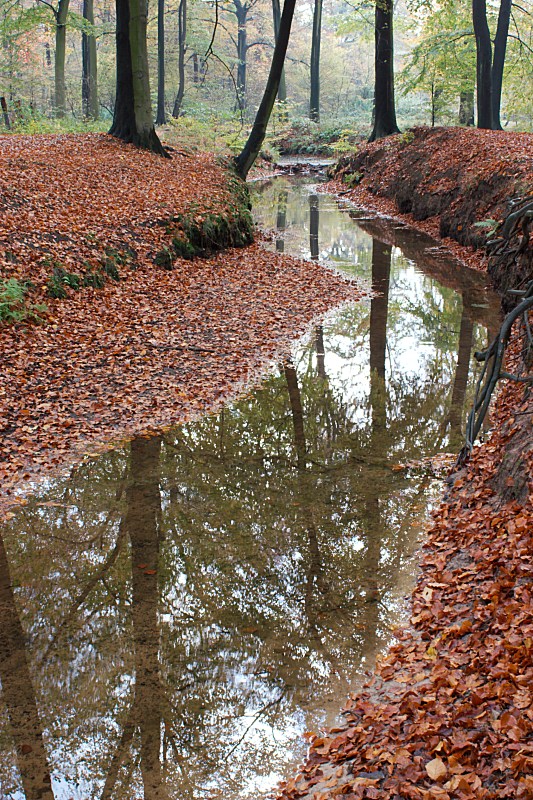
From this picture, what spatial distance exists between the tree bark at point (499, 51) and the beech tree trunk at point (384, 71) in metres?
4.05

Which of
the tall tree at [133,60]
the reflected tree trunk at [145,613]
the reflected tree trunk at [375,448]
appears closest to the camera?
the reflected tree trunk at [145,613]

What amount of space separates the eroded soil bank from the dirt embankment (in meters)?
4.10

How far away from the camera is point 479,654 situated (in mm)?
3521

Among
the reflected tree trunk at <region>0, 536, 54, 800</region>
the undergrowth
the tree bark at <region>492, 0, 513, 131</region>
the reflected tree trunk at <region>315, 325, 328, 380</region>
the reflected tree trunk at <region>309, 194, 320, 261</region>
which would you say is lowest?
the reflected tree trunk at <region>0, 536, 54, 800</region>

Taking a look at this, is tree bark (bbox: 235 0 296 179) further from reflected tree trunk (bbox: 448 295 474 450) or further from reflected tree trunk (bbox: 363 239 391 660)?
reflected tree trunk (bbox: 448 295 474 450)

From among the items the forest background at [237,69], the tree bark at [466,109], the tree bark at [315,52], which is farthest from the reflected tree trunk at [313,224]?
the tree bark at [315,52]

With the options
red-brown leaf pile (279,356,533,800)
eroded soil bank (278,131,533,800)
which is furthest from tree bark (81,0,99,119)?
red-brown leaf pile (279,356,533,800)

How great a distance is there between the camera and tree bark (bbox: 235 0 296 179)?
655 inches

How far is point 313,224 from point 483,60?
23.9ft

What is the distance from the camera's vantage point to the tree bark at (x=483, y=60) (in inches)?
816

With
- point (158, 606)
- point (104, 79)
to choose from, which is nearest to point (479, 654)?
point (158, 606)

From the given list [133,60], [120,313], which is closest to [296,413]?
[120,313]

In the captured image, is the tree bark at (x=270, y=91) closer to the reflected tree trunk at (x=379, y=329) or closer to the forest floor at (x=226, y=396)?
the forest floor at (x=226, y=396)

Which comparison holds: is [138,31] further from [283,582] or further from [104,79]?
[104,79]
